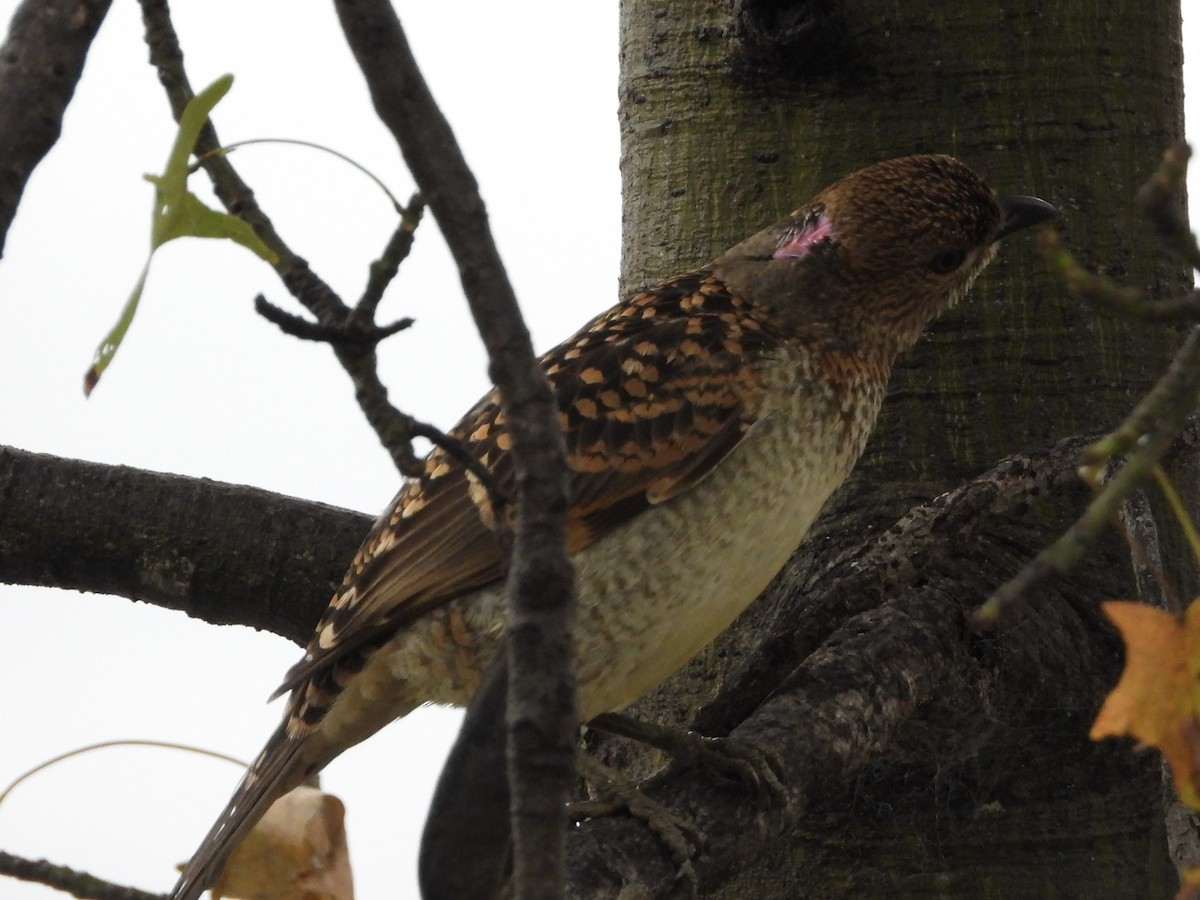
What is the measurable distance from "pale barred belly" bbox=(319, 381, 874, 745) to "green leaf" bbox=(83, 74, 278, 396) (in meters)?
0.99

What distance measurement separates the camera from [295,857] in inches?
77.0

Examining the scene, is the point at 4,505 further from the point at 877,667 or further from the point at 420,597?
the point at 877,667

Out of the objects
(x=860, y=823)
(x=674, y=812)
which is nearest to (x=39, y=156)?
(x=674, y=812)

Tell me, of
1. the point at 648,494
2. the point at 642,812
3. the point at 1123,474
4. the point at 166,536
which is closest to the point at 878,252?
the point at 648,494

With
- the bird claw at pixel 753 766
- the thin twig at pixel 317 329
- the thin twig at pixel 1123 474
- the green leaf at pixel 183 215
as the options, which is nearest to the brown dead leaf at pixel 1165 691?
the thin twig at pixel 1123 474

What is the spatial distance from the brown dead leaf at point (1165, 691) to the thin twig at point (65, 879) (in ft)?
2.34

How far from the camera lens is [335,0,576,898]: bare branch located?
2.76ft

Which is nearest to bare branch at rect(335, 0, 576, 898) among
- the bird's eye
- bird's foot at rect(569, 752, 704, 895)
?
bird's foot at rect(569, 752, 704, 895)

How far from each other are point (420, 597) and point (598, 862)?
487 mm

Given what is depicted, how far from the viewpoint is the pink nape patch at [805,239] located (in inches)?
96.5

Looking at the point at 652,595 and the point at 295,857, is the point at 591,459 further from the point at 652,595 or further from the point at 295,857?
the point at 295,857

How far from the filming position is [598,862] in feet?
5.82

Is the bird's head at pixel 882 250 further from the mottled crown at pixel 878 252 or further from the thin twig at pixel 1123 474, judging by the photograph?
the thin twig at pixel 1123 474

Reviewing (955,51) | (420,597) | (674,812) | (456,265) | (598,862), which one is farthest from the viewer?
(955,51)
